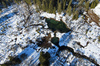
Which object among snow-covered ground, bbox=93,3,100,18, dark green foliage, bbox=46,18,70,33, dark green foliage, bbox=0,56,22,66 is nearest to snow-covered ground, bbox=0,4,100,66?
dark green foliage, bbox=0,56,22,66

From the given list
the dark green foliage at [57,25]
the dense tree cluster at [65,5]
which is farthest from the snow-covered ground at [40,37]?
the dense tree cluster at [65,5]

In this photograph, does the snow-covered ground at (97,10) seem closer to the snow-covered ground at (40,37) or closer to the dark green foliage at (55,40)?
the snow-covered ground at (40,37)

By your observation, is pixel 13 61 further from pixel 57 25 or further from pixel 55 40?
pixel 57 25

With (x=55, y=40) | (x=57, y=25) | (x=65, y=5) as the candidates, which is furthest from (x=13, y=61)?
(x=65, y=5)

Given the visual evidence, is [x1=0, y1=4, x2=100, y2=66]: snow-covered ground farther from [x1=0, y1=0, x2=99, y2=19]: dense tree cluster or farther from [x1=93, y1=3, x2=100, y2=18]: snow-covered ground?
[x1=93, y1=3, x2=100, y2=18]: snow-covered ground

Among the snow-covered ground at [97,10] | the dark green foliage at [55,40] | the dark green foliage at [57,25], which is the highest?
the snow-covered ground at [97,10]

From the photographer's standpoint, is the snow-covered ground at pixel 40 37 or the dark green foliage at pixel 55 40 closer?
the snow-covered ground at pixel 40 37

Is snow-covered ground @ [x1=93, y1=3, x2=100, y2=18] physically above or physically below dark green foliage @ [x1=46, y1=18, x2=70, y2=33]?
above

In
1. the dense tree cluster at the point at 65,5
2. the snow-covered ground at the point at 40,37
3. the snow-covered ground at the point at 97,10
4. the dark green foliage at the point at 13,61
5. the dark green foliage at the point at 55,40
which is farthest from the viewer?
the dense tree cluster at the point at 65,5
